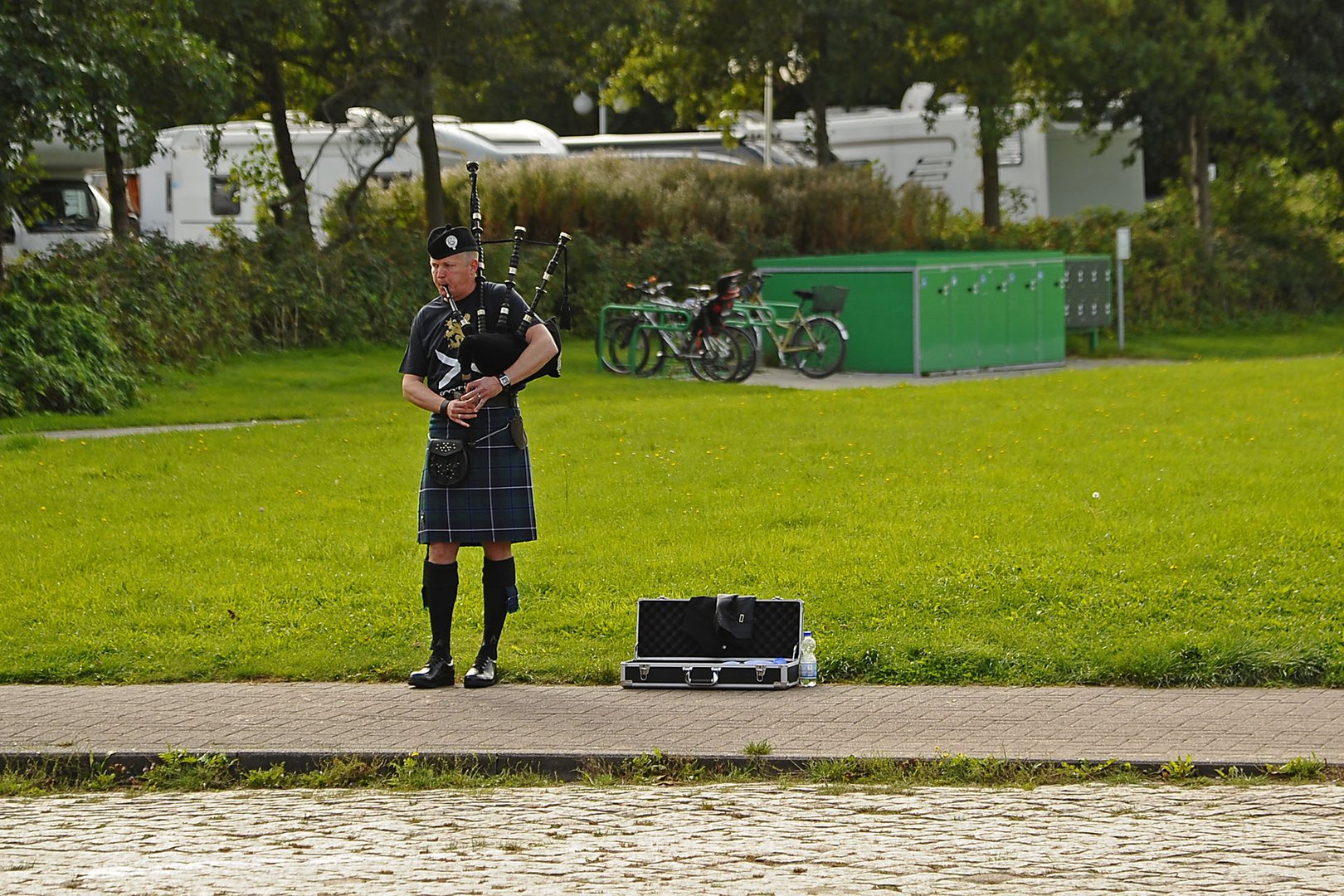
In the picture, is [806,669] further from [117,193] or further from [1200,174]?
[1200,174]

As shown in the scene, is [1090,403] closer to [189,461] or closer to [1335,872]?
[189,461]

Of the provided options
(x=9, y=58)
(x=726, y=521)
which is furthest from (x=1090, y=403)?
(x=9, y=58)

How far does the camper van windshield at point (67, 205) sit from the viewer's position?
1120 inches

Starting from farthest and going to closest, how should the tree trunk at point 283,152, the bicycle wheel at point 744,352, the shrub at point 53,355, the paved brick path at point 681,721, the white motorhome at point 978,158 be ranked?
the white motorhome at point 978,158 < the tree trunk at point 283,152 < the bicycle wheel at point 744,352 < the shrub at point 53,355 < the paved brick path at point 681,721

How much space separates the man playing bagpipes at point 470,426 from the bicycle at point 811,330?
14.1 m

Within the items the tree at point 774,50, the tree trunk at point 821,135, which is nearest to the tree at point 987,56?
the tree at point 774,50

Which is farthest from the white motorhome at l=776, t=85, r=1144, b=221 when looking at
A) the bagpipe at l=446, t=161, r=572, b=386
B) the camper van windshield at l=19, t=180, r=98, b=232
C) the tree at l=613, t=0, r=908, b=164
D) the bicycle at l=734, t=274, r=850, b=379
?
the bagpipe at l=446, t=161, r=572, b=386

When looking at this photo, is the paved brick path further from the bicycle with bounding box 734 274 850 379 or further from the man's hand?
the bicycle with bounding box 734 274 850 379

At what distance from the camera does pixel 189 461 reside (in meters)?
13.5

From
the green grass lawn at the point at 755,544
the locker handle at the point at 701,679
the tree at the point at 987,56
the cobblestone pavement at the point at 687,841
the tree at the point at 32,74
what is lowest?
the cobblestone pavement at the point at 687,841

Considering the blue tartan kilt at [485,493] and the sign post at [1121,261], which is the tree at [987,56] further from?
the blue tartan kilt at [485,493]

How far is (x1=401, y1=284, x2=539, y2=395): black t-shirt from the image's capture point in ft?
24.2

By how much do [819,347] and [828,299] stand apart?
2.18 feet

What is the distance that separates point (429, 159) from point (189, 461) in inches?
556
